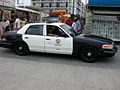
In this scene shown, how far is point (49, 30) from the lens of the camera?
7555 millimetres

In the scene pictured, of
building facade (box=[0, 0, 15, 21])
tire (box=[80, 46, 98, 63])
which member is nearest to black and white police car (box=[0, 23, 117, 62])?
tire (box=[80, 46, 98, 63])

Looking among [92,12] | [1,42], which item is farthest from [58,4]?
[1,42]

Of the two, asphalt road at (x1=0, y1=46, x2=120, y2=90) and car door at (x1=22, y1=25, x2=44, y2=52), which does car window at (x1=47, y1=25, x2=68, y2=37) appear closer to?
car door at (x1=22, y1=25, x2=44, y2=52)

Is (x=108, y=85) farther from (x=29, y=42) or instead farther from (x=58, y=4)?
(x=58, y=4)

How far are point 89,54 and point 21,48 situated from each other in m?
3.11

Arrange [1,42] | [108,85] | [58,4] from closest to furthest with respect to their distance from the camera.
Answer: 1. [108,85]
2. [1,42]
3. [58,4]

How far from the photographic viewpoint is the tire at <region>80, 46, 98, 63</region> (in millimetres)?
6961

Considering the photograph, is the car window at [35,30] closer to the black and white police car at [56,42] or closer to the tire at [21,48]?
the black and white police car at [56,42]

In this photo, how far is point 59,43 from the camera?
284 inches

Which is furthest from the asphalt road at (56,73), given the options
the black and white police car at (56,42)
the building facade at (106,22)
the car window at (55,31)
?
the building facade at (106,22)

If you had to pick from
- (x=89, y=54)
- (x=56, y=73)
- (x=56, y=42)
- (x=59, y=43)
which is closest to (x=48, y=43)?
(x=56, y=42)

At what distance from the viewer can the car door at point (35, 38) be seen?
24.6ft

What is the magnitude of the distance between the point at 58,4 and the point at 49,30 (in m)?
80.5

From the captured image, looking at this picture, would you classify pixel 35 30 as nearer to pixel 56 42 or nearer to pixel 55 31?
pixel 55 31
